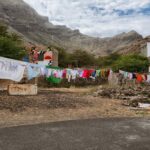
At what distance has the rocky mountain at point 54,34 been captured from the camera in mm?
118625

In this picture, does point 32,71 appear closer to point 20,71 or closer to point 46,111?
point 20,71

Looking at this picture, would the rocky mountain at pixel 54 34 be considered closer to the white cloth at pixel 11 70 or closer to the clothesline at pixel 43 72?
the clothesline at pixel 43 72

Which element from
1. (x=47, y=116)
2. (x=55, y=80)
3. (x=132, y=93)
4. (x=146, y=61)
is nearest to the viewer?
(x=47, y=116)

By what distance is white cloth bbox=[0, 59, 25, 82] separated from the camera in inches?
720

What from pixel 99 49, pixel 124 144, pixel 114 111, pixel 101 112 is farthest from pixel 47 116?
pixel 99 49

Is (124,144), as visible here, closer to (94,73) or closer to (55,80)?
(55,80)

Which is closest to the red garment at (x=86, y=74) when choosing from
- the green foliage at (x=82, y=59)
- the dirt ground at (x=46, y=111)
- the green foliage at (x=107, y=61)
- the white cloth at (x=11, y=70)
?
the white cloth at (x=11, y=70)

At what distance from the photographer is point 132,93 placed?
24797 millimetres

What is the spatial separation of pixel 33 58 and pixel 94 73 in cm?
711

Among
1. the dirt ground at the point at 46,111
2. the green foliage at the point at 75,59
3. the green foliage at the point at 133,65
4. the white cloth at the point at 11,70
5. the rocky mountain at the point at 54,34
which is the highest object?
the rocky mountain at the point at 54,34

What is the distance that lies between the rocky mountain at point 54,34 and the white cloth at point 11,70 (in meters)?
93.3

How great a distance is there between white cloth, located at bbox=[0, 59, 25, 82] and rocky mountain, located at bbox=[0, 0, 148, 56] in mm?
93299

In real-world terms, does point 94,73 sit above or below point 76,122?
above

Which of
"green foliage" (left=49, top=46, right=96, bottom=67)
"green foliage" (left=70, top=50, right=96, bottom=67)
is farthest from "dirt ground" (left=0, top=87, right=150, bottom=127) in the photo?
"green foliage" (left=70, top=50, right=96, bottom=67)
